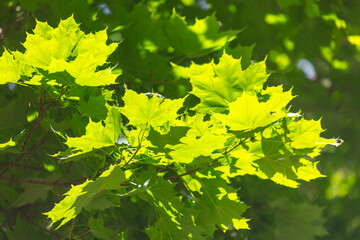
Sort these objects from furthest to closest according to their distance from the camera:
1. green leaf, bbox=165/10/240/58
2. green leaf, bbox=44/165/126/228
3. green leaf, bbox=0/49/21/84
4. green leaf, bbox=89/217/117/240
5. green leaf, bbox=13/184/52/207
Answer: green leaf, bbox=165/10/240/58 < green leaf, bbox=13/184/52/207 < green leaf, bbox=89/217/117/240 < green leaf, bbox=0/49/21/84 < green leaf, bbox=44/165/126/228

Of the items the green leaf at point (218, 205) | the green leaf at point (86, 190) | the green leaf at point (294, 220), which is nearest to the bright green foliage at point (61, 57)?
the green leaf at point (86, 190)

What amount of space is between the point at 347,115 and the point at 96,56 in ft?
10.2

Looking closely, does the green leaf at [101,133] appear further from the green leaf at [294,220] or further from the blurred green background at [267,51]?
the green leaf at [294,220]

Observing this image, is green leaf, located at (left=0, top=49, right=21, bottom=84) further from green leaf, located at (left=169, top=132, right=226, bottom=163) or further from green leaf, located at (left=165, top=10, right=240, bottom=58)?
green leaf, located at (left=165, top=10, right=240, bottom=58)

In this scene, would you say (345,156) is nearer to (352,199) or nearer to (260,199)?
(352,199)

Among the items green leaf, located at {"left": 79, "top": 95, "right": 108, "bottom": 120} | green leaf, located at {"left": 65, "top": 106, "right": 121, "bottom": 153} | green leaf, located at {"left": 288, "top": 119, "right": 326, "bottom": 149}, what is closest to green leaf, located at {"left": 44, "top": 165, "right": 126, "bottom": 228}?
green leaf, located at {"left": 65, "top": 106, "right": 121, "bottom": 153}

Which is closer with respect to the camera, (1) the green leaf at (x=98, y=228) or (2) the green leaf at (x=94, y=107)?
(2) the green leaf at (x=94, y=107)

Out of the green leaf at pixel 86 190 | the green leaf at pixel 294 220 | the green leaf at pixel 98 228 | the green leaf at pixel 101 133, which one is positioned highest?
the green leaf at pixel 101 133

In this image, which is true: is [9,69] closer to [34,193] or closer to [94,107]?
[94,107]

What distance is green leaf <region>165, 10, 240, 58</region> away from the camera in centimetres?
143

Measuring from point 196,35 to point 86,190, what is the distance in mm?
739

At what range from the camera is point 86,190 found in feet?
2.85

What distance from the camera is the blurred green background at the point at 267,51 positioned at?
144cm

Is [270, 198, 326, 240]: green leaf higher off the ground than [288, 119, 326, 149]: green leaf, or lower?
lower
